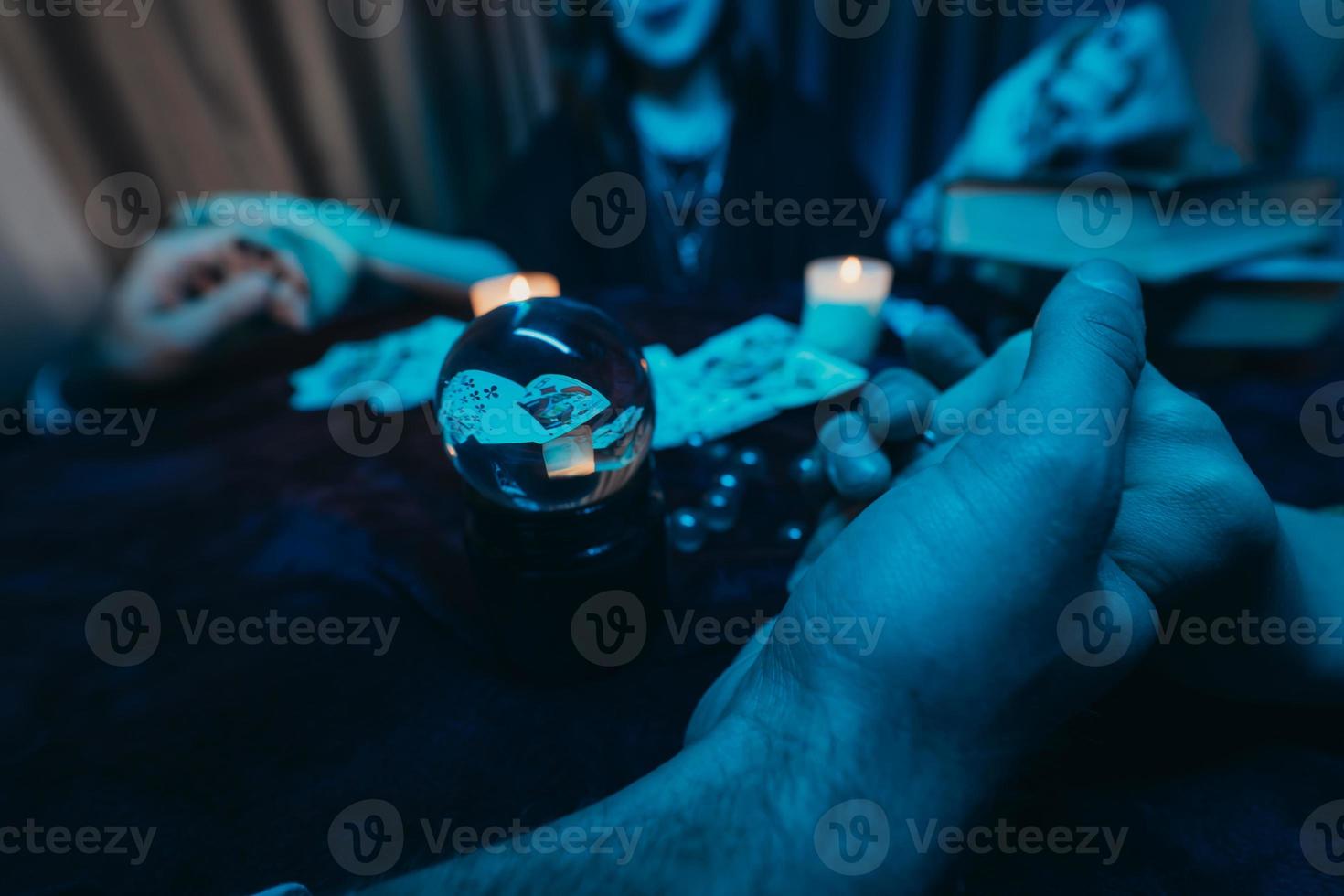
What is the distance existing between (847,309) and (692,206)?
0.84 metres

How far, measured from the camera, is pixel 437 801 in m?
0.42

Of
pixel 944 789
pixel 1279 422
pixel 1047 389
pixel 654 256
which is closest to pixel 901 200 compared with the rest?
pixel 654 256

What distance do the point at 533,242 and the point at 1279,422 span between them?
1436mm

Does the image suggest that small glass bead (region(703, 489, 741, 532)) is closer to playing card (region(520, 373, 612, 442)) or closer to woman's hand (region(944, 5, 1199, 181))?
playing card (region(520, 373, 612, 442))

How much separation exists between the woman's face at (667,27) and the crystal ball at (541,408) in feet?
3.62

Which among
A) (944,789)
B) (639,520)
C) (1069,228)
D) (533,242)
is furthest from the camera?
(533,242)

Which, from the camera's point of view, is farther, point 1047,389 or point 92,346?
point 92,346

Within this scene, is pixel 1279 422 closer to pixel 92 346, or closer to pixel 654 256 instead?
pixel 654 256

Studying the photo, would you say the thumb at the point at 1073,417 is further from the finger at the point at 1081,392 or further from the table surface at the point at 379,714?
the table surface at the point at 379,714

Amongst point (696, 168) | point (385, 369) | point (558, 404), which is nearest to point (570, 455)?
point (558, 404)

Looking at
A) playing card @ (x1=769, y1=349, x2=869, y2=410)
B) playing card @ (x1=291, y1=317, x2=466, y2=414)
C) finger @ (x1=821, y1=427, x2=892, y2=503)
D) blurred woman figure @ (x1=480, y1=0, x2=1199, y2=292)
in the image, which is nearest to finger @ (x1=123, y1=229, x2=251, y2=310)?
playing card @ (x1=291, y1=317, x2=466, y2=414)

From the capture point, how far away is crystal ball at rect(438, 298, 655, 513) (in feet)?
1.48

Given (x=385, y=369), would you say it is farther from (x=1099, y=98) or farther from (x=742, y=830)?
(x=1099, y=98)

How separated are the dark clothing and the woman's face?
18 centimetres
